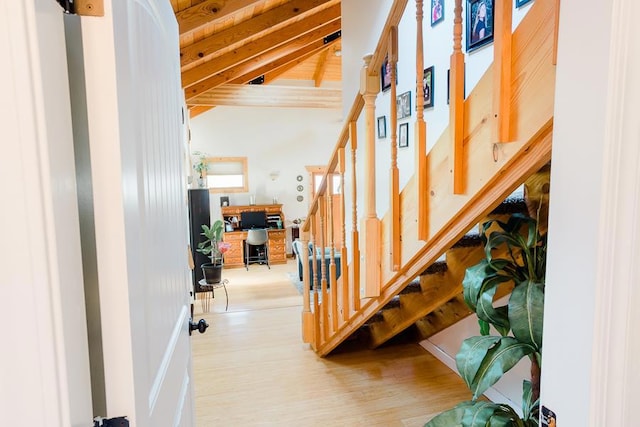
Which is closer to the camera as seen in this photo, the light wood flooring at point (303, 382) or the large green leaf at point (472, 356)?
the large green leaf at point (472, 356)

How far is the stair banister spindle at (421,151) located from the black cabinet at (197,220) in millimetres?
4355

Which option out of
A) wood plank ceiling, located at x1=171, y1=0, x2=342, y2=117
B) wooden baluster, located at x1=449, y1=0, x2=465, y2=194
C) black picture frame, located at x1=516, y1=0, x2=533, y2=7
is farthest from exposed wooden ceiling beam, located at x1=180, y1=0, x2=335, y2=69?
wooden baluster, located at x1=449, y1=0, x2=465, y2=194

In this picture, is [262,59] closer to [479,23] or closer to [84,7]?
[479,23]

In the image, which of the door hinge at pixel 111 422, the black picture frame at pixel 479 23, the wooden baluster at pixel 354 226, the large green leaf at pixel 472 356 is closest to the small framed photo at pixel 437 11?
the black picture frame at pixel 479 23

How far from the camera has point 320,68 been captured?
7.28 meters

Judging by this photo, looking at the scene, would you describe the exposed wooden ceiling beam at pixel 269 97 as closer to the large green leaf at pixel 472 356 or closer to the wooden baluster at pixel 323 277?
the wooden baluster at pixel 323 277

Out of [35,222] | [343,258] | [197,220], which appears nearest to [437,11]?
[343,258]

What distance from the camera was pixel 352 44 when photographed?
3.74 metres

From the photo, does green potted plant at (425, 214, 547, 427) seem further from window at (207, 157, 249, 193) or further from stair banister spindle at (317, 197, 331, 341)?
window at (207, 157, 249, 193)

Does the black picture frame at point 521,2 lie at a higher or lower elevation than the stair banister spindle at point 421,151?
higher

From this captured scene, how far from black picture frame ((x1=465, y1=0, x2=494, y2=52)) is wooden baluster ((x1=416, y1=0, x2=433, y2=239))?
3.19 ft

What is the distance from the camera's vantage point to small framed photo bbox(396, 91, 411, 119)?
293cm

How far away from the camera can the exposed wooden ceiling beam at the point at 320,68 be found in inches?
272

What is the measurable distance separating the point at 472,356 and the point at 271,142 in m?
7.25
